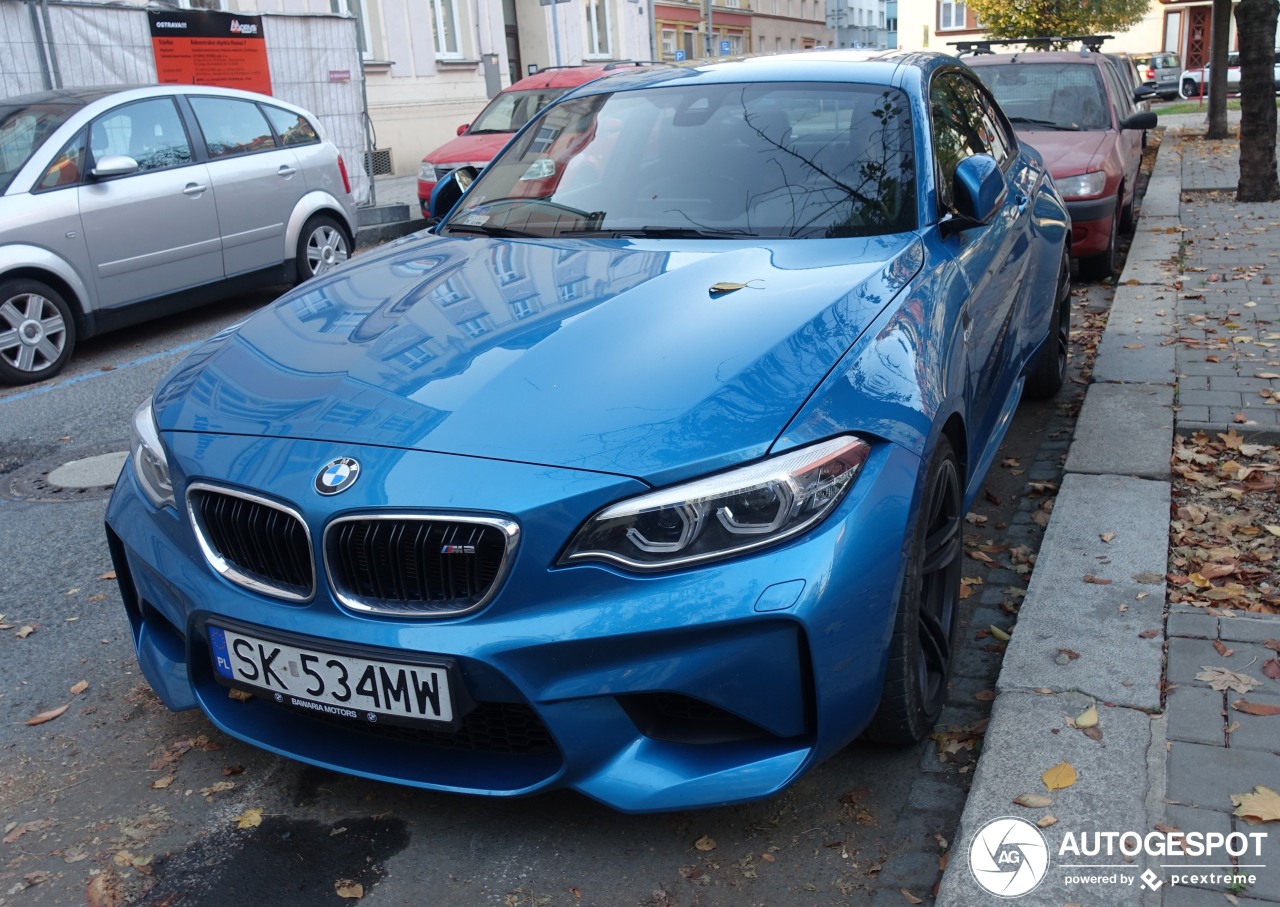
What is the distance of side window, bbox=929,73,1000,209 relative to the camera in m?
3.91

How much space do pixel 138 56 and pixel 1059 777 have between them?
12727mm

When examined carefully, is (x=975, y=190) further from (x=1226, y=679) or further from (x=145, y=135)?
(x=145, y=135)

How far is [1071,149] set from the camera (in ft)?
29.5

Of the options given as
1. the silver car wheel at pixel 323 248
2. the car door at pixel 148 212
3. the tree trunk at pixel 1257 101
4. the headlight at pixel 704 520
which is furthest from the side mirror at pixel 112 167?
the tree trunk at pixel 1257 101

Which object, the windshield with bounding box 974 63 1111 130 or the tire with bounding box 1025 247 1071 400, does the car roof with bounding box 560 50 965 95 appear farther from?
the windshield with bounding box 974 63 1111 130

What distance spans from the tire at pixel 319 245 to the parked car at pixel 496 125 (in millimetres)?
3246

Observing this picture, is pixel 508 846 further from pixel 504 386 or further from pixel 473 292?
pixel 473 292

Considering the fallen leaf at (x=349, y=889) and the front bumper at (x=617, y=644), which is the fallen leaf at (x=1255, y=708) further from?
the fallen leaf at (x=349, y=889)

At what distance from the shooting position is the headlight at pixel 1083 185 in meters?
Result: 8.49

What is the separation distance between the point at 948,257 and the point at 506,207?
58.3 inches

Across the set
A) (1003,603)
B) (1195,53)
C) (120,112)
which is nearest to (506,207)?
(1003,603)

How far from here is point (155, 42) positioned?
42.0 feet

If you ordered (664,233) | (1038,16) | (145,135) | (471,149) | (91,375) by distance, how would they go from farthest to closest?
(1038,16) → (471,149) → (145,135) → (91,375) → (664,233)

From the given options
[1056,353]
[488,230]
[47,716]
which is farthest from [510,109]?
[47,716]
